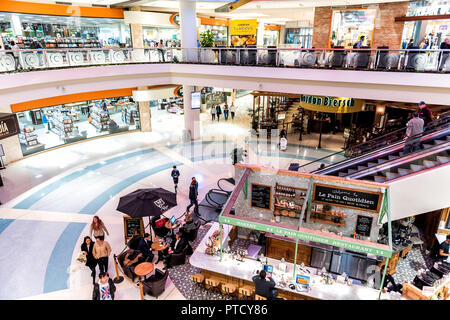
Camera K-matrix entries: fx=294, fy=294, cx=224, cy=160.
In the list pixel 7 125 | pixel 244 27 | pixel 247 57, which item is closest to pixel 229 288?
pixel 7 125

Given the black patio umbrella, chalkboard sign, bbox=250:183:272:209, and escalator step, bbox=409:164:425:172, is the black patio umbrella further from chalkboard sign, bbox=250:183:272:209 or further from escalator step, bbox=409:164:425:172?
escalator step, bbox=409:164:425:172

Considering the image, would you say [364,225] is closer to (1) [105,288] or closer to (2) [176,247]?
(2) [176,247]

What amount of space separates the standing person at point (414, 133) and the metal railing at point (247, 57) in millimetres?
3353

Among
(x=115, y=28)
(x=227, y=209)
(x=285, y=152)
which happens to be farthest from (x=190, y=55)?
(x=227, y=209)

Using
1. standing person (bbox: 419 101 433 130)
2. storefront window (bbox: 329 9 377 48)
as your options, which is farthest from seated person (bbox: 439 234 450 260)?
storefront window (bbox: 329 9 377 48)

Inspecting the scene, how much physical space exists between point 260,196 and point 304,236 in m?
2.74

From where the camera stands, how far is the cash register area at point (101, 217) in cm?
727

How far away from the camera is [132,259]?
26.2ft

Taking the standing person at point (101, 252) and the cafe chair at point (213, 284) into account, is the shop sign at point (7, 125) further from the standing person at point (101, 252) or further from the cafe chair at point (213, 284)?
the cafe chair at point (213, 284)

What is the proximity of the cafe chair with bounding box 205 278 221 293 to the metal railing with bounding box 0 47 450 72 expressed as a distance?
10.0 metres

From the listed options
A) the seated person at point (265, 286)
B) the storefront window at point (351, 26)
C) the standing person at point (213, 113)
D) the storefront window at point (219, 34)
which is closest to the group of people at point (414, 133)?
the seated person at point (265, 286)

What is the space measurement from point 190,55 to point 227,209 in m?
11.8

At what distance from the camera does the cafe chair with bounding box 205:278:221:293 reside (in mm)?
7320
